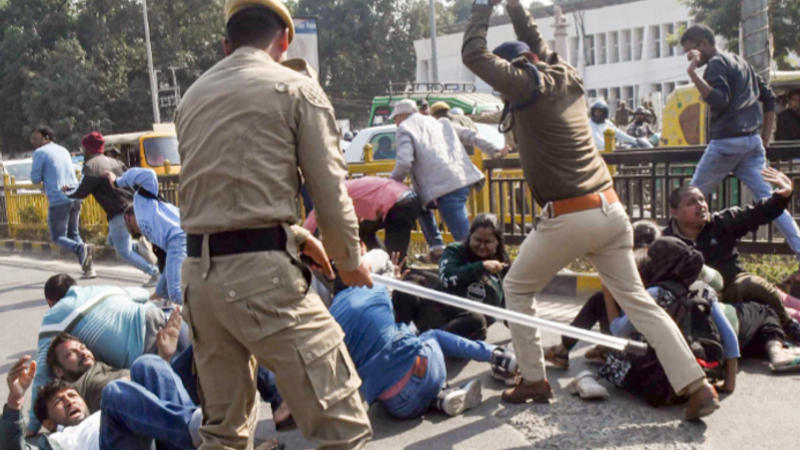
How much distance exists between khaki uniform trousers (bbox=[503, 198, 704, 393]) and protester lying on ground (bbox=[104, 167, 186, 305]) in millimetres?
2351

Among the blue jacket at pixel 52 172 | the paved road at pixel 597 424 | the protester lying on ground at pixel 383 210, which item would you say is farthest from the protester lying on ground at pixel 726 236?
the blue jacket at pixel 52 172

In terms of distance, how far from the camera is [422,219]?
7.77 meters

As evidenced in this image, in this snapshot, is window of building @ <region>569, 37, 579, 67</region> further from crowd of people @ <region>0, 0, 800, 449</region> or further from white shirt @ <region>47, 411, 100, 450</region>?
white shirt @ <region>47, 411, 100, 450</region>

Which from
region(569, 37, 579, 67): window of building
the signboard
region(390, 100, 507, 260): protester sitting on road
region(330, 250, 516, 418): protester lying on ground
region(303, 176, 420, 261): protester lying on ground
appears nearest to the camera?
region(330, 250, 516, 418): protester lying on ground

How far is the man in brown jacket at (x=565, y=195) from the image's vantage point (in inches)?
155

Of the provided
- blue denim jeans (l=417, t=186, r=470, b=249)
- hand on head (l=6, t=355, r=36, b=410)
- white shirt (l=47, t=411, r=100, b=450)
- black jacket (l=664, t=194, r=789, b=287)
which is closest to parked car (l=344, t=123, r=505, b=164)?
blue denim jeans (l=417, t=186, r=470, b=249)

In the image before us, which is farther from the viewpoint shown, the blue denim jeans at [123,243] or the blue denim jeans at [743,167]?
the blue denim jeans at [123,243]

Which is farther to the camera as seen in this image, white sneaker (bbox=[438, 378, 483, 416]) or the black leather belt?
white sneaker (bbox=[438, 378, 483, 416])

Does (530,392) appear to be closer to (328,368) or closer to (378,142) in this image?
(328,368)

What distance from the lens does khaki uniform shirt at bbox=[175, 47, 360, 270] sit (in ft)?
8.64

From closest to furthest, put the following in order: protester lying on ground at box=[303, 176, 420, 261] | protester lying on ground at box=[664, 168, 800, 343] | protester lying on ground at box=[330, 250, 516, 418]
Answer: protester lying on ground at box=[330, 250, 516, 418], protester lying on ground at box=[664, 168, 800, 343], protester lying on ground at box=[303, 176, 420, 261]

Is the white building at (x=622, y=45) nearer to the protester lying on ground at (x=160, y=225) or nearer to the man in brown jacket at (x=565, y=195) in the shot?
the protester lying on ground at (x=160, y=225)

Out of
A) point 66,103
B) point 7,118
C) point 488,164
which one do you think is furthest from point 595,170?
point 7,118

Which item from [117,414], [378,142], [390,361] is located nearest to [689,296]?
[390,361]
